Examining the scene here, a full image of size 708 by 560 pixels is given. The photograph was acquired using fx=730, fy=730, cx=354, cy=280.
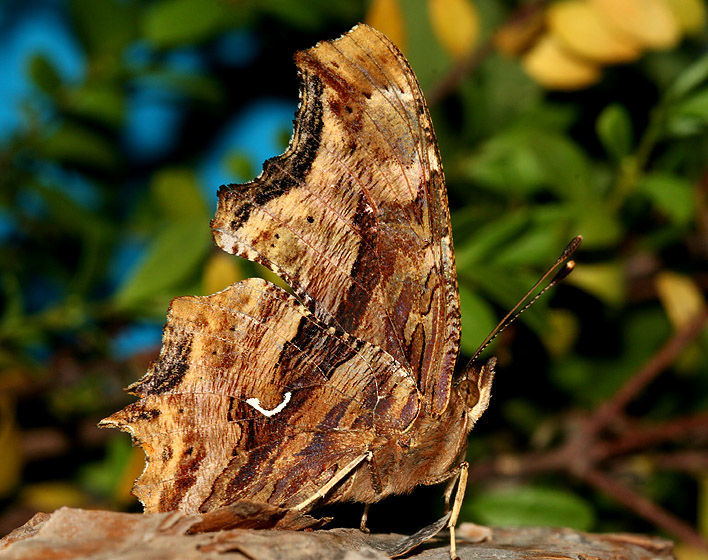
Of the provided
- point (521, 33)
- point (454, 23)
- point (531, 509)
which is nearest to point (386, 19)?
point (454, 23)

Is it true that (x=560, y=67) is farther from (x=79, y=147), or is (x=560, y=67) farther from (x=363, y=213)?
(x=79, y=147)

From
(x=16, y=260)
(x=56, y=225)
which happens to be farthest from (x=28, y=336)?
(x=56, y=225)

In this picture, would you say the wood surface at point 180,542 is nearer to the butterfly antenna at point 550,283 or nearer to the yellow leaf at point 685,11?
the butterfly antenna at point 550,283

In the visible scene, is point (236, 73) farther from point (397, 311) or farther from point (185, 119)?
point (397, 311)

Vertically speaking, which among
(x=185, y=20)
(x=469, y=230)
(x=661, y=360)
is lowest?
(x=661, y=360)

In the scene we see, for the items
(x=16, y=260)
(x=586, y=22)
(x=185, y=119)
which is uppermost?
(x=185, y=119)

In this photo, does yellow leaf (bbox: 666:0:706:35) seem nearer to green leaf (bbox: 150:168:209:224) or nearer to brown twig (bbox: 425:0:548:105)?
brown twig (bbox: 425:0:548:105)
